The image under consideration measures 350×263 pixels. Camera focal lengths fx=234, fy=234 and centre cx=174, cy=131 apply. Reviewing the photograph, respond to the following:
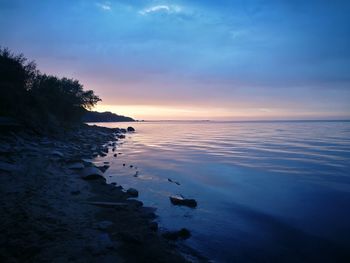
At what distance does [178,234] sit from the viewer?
6773 millimetres

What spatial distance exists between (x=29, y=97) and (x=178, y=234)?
970 inches

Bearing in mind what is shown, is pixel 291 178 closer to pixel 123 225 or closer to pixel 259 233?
pixel 259 233

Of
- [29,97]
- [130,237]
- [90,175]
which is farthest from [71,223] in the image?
[29,97]

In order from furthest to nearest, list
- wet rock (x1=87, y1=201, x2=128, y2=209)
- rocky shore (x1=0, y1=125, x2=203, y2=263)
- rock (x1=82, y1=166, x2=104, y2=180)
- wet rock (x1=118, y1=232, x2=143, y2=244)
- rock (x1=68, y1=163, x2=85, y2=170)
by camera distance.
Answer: rock (x1=68, y1=163, x2=85, y2=170), rock (x1=82, y1=166, x2=104, y2=180), wet rock (x1=87, y1=201, x2=128, y2=209), wet rock (x1=118, y1=232, x2=143, y2=244), rocky shore (x1=0, y1=125, x2=203, y2=263)

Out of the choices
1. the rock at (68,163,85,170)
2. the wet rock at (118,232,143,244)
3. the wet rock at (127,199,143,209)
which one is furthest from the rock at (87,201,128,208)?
the rock at (68,163,85,170)

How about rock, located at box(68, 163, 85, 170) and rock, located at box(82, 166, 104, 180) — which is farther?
rock, located at box(68, 163, 85, 170)

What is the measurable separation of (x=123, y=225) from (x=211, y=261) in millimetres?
2579

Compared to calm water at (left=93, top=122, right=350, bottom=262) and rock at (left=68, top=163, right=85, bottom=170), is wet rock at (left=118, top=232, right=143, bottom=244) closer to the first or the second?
calm water at (left=93, top=122, right=350, bottom=262)

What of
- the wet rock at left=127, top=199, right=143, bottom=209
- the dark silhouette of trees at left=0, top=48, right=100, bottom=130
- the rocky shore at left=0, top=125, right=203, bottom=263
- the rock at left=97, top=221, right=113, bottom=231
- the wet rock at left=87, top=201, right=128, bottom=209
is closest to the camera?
the rocky shore at left=0, top=125, right=203, bottom=263

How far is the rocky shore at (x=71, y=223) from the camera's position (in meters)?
4.81

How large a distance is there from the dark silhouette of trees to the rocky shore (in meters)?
11.8

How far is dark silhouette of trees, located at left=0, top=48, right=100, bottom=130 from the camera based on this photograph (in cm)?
2007

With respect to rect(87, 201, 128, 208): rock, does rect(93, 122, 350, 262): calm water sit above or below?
below

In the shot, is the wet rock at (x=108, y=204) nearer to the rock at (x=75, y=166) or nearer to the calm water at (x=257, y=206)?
the calm water at (x=257, y=206)
